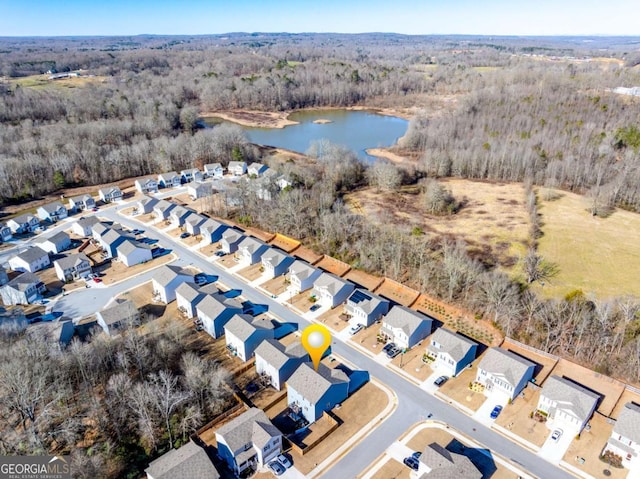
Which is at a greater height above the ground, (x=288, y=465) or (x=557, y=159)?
(x=557, y=159)

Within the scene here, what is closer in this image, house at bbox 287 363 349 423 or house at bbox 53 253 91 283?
house at bbox 287 363 349 423

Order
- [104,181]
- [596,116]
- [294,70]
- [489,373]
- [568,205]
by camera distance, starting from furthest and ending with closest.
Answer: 1. [294,70]
2. [596,116]
3. [104,181]
4. [568,205]
5. [489,373]

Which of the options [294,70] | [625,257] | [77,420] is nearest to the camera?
[77,420]

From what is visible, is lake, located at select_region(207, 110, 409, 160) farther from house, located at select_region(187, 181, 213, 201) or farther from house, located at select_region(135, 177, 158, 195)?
house, located at select_region(135, 177, 158, 195)

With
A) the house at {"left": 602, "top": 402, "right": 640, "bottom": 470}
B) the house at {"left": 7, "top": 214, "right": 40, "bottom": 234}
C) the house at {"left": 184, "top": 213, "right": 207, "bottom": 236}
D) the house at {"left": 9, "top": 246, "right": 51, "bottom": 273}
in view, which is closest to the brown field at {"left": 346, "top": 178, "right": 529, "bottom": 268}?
the house at {"left": 602, "top": 402, "right": 640, "bottom": 470}

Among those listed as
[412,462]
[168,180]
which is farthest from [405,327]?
[168,180]

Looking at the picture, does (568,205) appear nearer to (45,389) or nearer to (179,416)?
(179,416)

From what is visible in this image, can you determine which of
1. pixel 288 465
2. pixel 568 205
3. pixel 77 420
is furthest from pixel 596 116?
pixel 77 420

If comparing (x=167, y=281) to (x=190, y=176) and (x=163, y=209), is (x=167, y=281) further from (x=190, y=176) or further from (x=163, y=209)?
(x=190, y=176)
